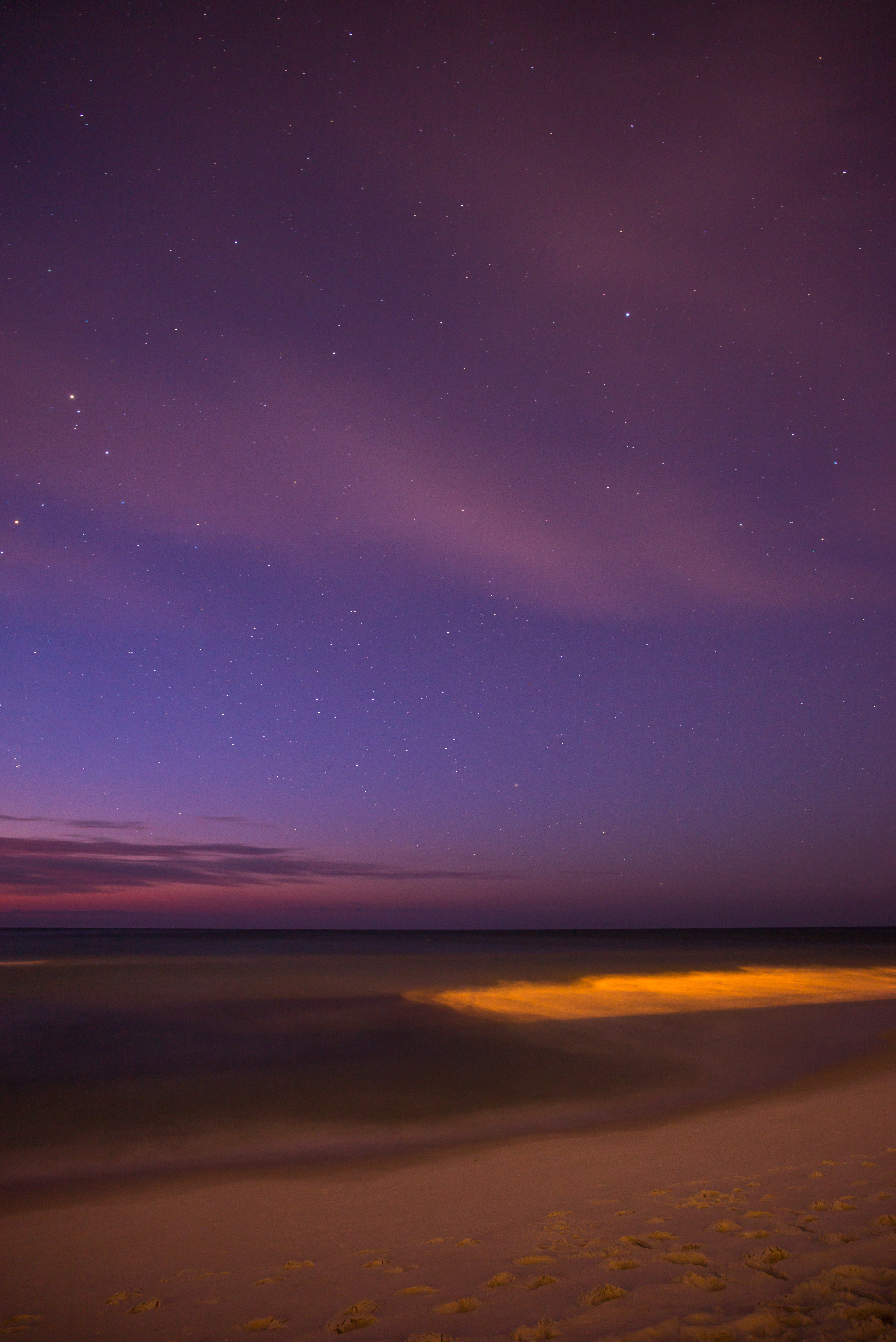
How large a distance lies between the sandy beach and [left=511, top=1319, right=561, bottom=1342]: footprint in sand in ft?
0.05

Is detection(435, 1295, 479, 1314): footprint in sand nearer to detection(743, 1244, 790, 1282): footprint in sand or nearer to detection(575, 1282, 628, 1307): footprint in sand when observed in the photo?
detection(575, 1282, 628, 1307): footprint in sand

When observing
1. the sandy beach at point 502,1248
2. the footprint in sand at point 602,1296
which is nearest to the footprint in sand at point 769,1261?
the sandy beach at point 502,1248

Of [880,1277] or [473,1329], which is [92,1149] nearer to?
[473,1329]

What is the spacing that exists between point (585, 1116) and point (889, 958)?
45.7m

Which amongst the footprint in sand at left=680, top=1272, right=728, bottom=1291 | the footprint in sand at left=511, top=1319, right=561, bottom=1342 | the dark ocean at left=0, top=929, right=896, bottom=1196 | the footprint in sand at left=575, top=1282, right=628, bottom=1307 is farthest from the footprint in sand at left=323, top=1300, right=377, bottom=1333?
the dark ocean at left=0, top=929, right=896, bottom=1196

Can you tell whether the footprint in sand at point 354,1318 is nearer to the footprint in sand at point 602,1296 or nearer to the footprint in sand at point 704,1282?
the footprint in sand at point 602,1296

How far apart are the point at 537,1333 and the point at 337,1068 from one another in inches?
425

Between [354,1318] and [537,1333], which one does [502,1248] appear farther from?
[537,1333]

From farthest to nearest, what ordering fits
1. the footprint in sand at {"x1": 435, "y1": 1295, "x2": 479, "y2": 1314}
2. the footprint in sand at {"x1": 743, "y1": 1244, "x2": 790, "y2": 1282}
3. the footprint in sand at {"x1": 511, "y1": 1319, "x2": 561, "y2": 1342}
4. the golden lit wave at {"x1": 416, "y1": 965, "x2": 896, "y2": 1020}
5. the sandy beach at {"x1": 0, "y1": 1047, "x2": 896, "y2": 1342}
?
the golden lit wave at {"x1": 416, "y1": 965, "x2": 896, "y2": 1020}
the footprint in sand at {"x1": 743, "y1": 1244, "x2": 790, "y2": 1282}
the footprint in sand at {"x1": 435, "y1": 1295, "x2": 479, "y2": 1314}
the sandy beach at {"x1": 0, "y1": 1047, "x2": 896, "y2": 1342}
the footprint in sand at {"x1": 511, "y1": 1319, "x2": 561, "y2": 1342}

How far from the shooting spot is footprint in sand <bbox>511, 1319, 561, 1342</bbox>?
3.35m

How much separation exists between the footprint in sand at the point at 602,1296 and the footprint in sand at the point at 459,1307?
21.7 inches

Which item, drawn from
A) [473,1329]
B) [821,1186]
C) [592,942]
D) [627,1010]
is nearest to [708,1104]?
[821,1186]

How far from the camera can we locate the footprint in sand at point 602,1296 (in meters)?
3.70

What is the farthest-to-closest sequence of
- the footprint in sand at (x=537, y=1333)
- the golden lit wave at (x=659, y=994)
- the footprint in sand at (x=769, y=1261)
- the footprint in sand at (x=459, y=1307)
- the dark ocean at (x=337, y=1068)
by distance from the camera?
1. the golden lit wave at (x=659, y=994)
2. the dark ocean at (x=337, y=1068)
3. the footprint in sand at (x=769, y=1261)
4. the footprint in sand at (x=459, y=1307)
5. the footprint in sand at (x=537, y=1333)
